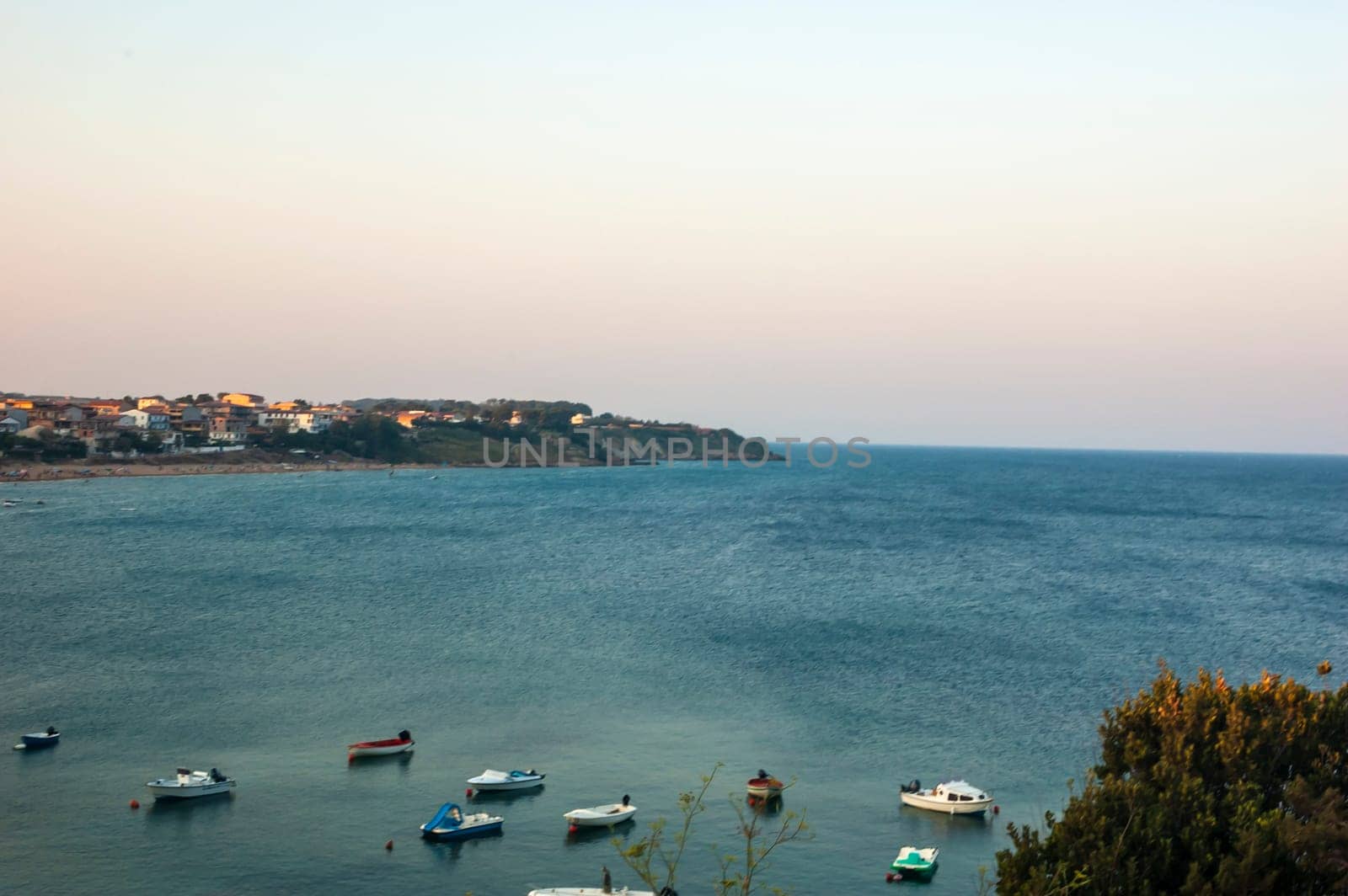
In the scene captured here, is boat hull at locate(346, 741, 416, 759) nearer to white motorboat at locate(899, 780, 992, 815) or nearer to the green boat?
white motorboat at locate(899, 780, 992, 815)

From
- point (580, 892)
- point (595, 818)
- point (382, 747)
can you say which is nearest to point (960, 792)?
point (595, 818)

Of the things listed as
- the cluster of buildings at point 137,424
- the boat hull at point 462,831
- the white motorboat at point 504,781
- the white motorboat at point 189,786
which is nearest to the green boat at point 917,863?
the boat hull at point 462,831

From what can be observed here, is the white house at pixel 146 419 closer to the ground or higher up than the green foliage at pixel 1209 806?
higher up

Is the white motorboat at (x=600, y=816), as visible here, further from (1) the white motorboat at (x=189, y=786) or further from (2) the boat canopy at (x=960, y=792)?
(1) the white motorboat at (x=189, y=786)

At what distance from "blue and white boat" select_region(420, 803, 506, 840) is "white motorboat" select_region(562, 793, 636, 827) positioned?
2.30 m

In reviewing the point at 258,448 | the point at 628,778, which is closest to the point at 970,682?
the point at 628,778

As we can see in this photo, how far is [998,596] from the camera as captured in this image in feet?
233

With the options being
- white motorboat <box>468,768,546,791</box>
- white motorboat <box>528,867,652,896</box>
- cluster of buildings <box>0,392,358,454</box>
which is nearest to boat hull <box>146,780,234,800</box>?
white motorboat <box>468,768,546,791</box>

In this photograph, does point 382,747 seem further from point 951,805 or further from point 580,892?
point 951,805

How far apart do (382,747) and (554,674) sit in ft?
41.5

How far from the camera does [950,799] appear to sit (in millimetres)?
33688

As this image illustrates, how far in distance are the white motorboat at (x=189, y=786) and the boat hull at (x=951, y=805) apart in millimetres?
21854

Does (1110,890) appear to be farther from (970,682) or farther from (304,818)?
(970,682)

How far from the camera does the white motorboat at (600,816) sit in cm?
3142
